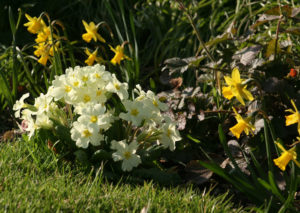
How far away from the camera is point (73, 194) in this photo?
1743mm

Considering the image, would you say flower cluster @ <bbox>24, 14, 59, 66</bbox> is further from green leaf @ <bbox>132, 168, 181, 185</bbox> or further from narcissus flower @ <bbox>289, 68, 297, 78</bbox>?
narcissus flower @ <bbox>289, 68, 297, 78</bbox>

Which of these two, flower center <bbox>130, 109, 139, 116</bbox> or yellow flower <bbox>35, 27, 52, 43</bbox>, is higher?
yellow flower <bbox>35, 27, 52, 43</bbox>

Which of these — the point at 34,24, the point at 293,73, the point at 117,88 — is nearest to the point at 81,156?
the point at 117,88

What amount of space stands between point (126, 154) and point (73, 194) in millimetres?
379

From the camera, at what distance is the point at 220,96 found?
A: 102 inches

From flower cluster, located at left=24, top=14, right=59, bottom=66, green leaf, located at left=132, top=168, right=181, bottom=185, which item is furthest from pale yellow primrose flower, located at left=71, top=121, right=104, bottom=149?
flower cluster, located at left=24, top=14, right=59, bottom=66

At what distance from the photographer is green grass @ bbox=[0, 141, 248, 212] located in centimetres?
163

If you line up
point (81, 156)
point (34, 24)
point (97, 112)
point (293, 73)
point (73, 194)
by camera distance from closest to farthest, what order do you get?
point (73, 194) < point (97, 112) < point (81, 156) < point (293, 73) < point (34, 24)

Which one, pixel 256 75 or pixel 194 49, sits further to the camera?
pixel 194 49

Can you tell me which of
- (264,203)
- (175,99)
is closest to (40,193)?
(264,203)

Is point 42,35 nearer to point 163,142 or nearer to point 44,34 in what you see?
point 44,34

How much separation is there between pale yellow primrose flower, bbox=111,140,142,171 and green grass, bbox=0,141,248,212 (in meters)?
0.10

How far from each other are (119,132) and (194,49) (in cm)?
153

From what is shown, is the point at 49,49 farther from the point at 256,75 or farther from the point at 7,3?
the point at 7,3
